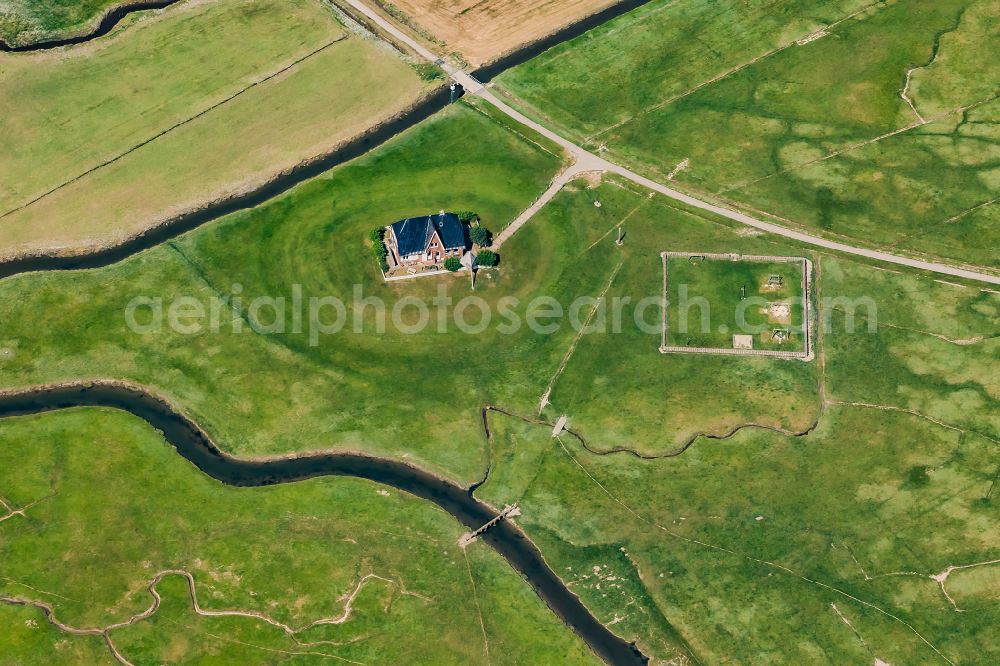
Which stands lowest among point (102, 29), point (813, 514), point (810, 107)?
point (813, 514)

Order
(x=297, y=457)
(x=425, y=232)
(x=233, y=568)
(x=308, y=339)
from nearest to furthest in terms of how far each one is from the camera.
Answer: (x=233, y=568) < (x=297, y=457) < (x=308, y=339) < (x=425, y=232)

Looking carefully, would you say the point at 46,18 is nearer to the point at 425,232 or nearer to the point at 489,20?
the point at 489,20

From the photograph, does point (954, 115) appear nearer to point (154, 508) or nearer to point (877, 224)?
point (877, 224)

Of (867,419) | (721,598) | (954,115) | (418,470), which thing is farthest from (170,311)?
(954,115)

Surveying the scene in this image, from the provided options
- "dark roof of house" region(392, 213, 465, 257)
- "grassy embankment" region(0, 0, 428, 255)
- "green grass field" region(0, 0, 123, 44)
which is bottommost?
"dark roof of house" region(392, 213, 465, 257)

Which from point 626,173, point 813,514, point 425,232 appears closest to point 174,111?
point 425,232

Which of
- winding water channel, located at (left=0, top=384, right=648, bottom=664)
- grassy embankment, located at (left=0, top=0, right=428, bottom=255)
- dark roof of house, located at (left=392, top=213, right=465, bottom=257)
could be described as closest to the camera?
winding water channel, located at (left=0, top=384, right=648, bottom=664)

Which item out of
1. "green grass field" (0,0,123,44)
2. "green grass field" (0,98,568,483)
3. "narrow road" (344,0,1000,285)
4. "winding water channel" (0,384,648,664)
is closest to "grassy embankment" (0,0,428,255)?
"green grass field" (0,0,123,44)

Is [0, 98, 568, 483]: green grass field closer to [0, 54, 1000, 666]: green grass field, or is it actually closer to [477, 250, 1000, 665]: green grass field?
[0, 54, 1000, 666]: green grass field
